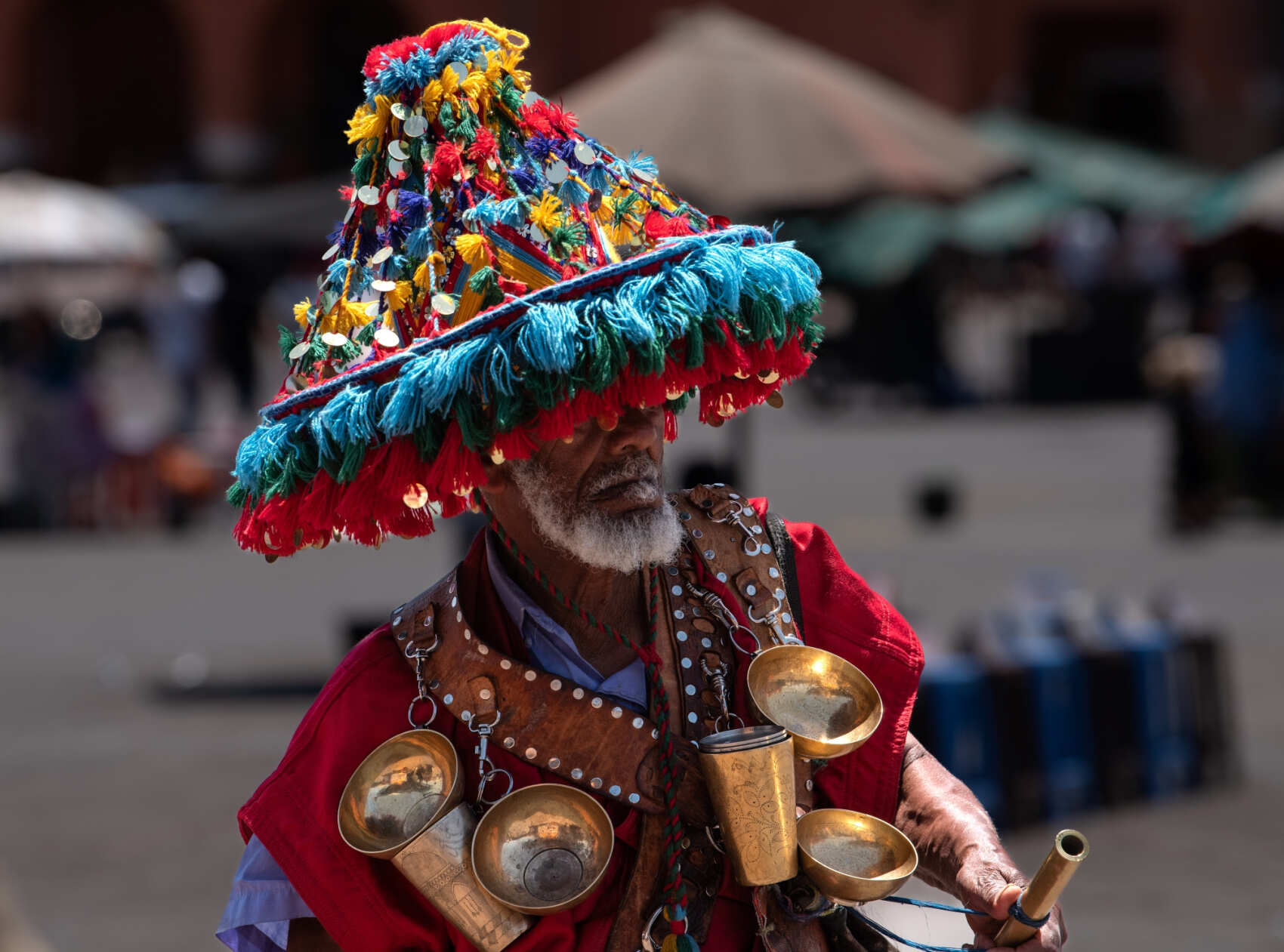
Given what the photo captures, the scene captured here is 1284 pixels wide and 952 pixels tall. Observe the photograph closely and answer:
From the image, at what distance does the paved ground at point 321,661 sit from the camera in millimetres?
6051

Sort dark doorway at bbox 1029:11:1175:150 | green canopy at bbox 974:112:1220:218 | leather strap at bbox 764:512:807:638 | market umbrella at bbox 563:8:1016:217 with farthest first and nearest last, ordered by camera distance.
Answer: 1. dark doorway at bbox 1029:11:1175:150
2. green canopy at bbox 974:112:1220:218
3. market umbrella at bbox 563:8:1016:217
4. leather strap at bbox 764:512:807:638

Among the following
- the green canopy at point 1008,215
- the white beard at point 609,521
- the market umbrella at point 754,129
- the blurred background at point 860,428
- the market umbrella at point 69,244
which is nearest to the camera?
the white beard at point 609,521

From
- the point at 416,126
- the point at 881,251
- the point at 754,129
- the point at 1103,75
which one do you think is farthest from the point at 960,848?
the point at 1103,75

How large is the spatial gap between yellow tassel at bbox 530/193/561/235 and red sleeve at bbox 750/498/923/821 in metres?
0.55

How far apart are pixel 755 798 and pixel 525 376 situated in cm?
60

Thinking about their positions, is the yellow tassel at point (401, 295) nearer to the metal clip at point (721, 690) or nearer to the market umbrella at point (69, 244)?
the metal clip at point (721, 690)

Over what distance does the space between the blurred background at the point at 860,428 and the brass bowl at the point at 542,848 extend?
1.95ft

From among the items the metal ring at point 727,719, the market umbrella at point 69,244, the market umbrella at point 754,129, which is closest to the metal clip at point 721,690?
the metal ring at point 727,719

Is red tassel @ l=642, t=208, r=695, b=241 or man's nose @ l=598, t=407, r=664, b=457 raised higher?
red tassel @ l=642, t=208, r=695, b=241

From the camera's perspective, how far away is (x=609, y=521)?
8.49ft

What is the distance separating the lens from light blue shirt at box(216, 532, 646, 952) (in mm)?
2523

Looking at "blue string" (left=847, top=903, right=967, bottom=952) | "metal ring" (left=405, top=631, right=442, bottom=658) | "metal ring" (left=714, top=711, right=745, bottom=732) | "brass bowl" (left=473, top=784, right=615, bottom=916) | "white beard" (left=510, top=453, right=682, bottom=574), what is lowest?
"blue string" (left=847, top=903, right=967, bottom=952)

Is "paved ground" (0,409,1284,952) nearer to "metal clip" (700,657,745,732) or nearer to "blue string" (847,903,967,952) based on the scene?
"blue string" (847,903,967,952)

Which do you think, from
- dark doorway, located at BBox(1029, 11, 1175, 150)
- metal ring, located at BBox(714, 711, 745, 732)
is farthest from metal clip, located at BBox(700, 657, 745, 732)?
dark doorway, located at BBox(1029, 11, 1175, 150)
